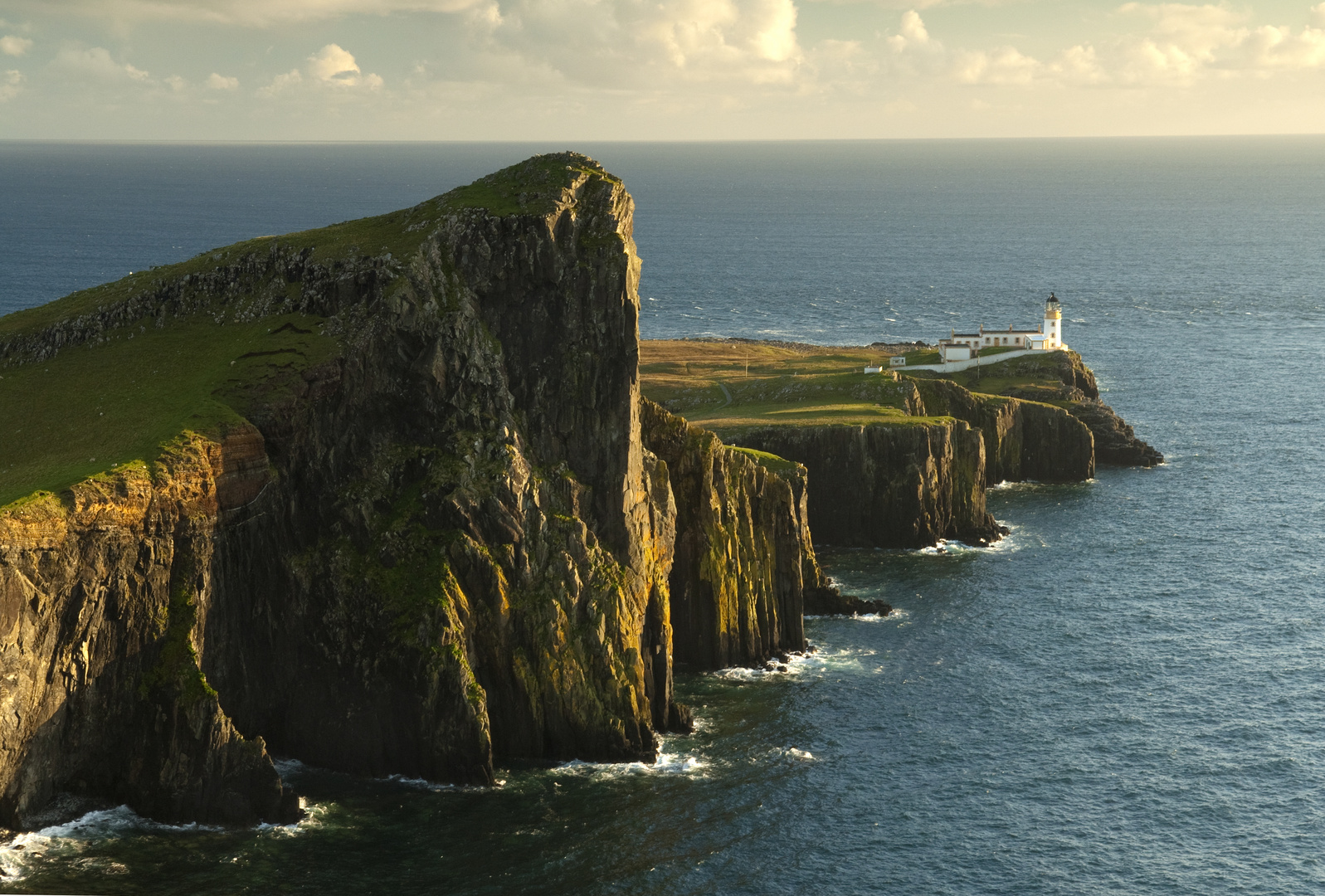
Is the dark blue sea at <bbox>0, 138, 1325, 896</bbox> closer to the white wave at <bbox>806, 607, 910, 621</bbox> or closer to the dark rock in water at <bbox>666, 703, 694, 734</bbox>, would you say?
the white wave at <bbox>806, 607, 910, 621</bbox>

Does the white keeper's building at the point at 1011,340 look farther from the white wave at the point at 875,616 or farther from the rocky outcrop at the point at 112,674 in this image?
the rocky outcrop at the point at 112,674

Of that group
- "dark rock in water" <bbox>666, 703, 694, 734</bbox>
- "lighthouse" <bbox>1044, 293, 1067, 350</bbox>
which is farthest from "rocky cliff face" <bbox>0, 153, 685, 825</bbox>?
"lighthouse" <bbox>1044, 293, 1067, 350</bbox>

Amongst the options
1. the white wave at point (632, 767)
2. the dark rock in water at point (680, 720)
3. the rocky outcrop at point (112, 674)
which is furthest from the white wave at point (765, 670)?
the rocky outcrop at point (112, 674)

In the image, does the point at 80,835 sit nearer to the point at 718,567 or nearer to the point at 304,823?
the point at 304,823

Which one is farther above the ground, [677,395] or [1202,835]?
[677,395]

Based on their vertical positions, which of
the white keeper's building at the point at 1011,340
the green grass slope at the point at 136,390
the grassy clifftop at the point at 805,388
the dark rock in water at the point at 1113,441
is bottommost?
the dark rock in water at the point at 1113,441

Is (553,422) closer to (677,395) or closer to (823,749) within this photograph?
(823,749)

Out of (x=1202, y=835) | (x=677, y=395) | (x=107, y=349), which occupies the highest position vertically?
(x=107, y=349)

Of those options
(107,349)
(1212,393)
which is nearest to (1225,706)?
(107,349)
